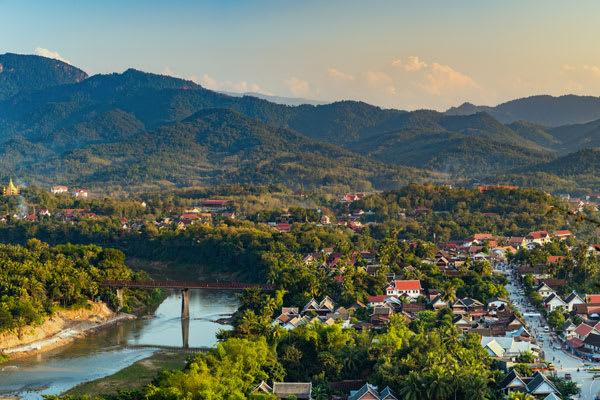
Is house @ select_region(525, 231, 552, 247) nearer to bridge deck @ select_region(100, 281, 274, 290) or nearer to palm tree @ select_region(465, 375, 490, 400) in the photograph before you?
bridge deck @ select_region(100, 281, 274, 290)

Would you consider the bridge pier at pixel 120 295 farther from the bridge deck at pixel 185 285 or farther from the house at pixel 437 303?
the house at pixel 437 303

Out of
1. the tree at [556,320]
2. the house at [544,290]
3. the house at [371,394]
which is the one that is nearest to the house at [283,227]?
the house at [544,290]

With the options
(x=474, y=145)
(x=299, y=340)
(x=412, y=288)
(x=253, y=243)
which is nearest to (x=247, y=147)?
(x=474, y=145)

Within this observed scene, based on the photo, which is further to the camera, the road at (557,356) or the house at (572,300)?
the house at (572,300)

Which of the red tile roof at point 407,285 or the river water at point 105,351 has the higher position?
the red tile roof at point 407,285

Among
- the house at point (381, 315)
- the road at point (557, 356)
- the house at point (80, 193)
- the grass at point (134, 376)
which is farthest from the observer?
the house at point (80, 193)

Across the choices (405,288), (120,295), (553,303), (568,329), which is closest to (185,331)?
(120,295)
